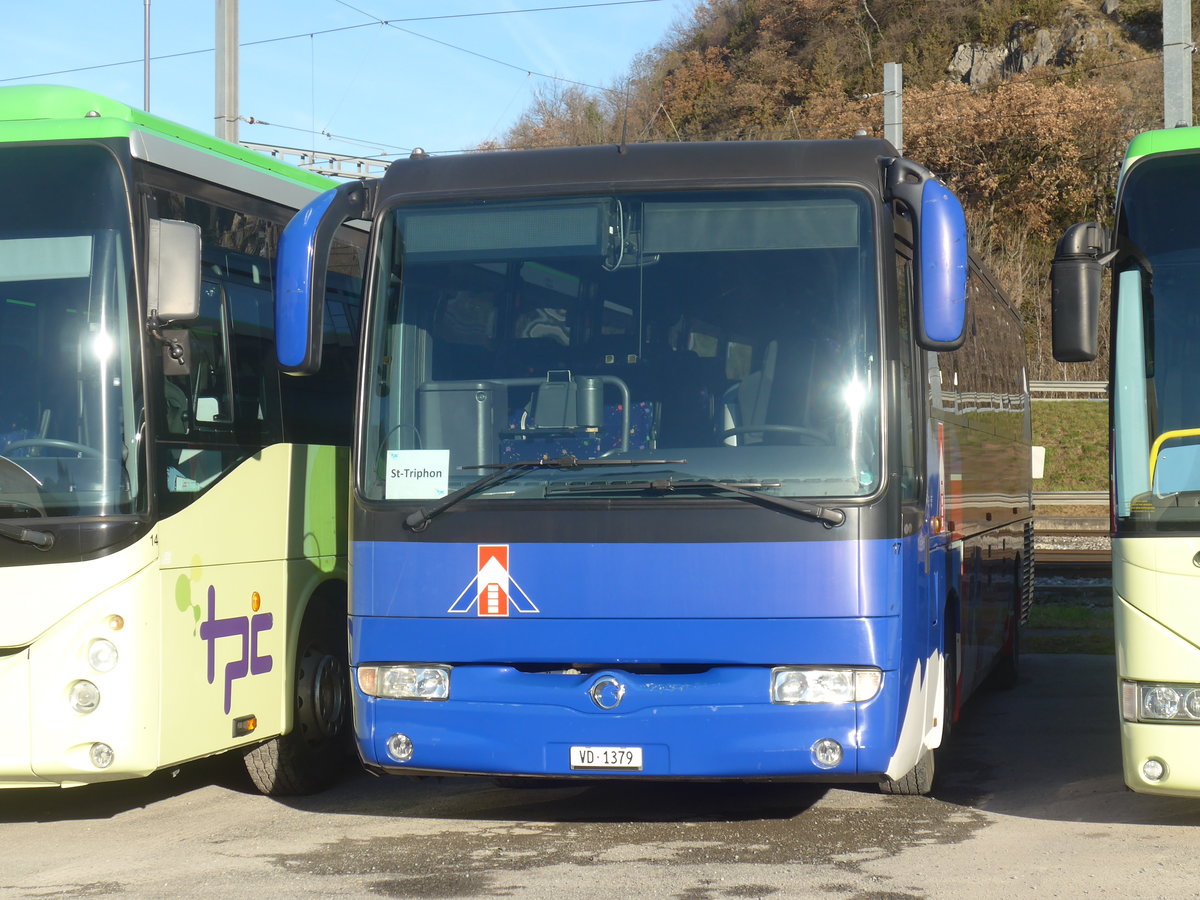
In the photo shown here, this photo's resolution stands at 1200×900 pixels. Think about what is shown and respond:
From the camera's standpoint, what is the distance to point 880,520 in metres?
6.12

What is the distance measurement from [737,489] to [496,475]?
1020 millimetres

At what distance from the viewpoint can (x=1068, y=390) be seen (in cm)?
3838

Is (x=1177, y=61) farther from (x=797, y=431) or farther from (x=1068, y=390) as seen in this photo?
(x=1068, y=390)

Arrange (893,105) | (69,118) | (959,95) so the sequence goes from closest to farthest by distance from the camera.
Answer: (69,118), (893,105), (959,95)

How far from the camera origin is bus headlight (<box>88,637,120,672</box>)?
6410mm

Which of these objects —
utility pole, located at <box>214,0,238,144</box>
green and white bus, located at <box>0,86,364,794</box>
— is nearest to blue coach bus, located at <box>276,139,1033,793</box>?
green and white bus, located at <box>0,86,364,794</box>

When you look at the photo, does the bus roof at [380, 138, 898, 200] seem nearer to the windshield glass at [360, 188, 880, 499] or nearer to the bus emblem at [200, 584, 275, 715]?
the windshield glass at [360, 188, 880, 499]

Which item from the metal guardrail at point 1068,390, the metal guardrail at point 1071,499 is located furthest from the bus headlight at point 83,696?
the metal guardrail at point 1068,390

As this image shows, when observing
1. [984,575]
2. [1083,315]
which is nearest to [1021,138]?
[984,575]

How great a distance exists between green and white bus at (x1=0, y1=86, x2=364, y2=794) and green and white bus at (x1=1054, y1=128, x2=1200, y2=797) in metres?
3.86

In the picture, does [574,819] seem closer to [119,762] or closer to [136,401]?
[119,762]

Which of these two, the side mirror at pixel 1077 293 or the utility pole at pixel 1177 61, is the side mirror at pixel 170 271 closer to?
the side mirror at pixel 1077 293

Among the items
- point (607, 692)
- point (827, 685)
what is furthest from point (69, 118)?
point (827, 685)

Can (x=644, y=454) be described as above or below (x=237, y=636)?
above
